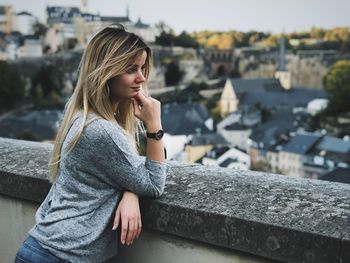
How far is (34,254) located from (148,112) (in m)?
0.51

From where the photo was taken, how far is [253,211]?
5.01ft

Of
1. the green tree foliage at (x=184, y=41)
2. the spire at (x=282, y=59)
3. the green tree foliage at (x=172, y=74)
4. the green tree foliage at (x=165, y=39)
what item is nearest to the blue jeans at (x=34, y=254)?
the green tree foliage at (x=172, y=74)

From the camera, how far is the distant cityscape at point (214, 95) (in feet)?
131

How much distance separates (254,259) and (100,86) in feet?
2.08

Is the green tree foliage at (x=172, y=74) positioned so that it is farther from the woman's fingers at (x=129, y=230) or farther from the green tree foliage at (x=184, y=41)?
the woman's fingers at (x=129, y=230)

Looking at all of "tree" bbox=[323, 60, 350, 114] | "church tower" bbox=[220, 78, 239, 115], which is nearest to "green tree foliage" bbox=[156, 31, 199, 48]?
"church tower" bbox=[220, 78, 239, 115]

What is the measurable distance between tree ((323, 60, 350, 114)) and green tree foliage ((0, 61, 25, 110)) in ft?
102

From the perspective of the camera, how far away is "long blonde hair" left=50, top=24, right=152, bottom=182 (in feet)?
4.85

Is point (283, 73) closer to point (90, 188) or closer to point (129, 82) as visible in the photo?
point (129, 82)

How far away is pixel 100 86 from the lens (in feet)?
4.87

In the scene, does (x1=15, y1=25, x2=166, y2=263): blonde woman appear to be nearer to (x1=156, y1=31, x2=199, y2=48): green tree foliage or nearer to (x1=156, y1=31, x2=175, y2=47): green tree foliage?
(x1=156, y1=31, x2=175, y2=47): green tree foliage

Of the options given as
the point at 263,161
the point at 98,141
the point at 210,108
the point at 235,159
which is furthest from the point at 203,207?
the point at 210,108

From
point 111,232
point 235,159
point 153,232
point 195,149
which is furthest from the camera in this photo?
point 195,149

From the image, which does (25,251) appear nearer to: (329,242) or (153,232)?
(153,232)
